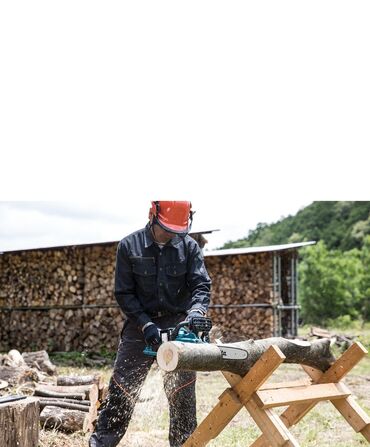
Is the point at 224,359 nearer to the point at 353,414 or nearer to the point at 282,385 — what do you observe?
the point at 282,385

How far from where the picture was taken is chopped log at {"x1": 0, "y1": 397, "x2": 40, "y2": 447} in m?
3.61

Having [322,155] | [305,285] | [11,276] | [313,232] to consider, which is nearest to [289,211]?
[313,232]

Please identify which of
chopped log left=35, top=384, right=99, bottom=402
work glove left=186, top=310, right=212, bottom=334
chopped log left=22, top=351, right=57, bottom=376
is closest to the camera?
work glove left=186, top=310, right=212, bottom=334

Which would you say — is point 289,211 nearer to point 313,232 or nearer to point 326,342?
point 313,232

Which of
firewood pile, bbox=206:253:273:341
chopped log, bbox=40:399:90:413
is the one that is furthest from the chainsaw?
firewood pile, bbox=206:253:273:341

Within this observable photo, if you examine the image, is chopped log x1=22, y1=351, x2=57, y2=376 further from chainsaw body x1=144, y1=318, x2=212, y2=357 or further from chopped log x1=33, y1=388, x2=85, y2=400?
chainsaw body x1=144, y1=318, x2=212, y2=357

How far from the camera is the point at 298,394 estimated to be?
3.33 m

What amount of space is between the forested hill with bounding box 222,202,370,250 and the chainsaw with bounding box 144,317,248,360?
27250mm

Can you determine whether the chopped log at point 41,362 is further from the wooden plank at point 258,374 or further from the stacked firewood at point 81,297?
the wooden plank at point 258,374

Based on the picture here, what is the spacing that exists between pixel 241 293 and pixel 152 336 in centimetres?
809

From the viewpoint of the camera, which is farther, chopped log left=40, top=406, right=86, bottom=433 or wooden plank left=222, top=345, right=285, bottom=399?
chopped log left=40, top=406, right=86, bottom=433

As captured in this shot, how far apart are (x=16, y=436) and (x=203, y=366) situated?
4.52 ft

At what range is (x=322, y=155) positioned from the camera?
4172mm

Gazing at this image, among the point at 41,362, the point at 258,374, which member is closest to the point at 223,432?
the point at 258,374
